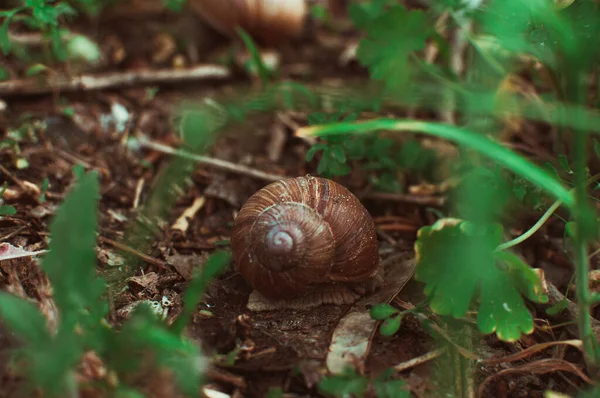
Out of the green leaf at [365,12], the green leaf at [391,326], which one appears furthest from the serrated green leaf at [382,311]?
the green leaf at [365,12]

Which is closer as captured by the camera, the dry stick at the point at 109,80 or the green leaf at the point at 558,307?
the green leaf at the point at 558,307

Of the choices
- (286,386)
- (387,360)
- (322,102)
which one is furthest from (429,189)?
(286,386)

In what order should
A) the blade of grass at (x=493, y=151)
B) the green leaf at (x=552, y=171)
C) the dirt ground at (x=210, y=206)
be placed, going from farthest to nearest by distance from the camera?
the green leaf at (x=552, y=171)
the dirt ground at (x=210, y=206)
the blade of grass at (x=493, y=151)

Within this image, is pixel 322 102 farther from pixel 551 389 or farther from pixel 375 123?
pixel 551 389

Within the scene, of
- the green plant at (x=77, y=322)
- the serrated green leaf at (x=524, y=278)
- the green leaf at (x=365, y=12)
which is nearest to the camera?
the green plant at (x=77, y=322)

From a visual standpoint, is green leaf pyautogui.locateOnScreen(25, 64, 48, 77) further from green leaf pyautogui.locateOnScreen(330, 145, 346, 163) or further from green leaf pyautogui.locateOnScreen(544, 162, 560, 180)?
green leaf pyautogui.locateOnScreen(544, 162, 560, 180)

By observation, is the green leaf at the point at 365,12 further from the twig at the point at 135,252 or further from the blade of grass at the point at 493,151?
the twig at the point at 135,252

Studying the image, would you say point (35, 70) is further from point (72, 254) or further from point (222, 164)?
point (72, 254)
